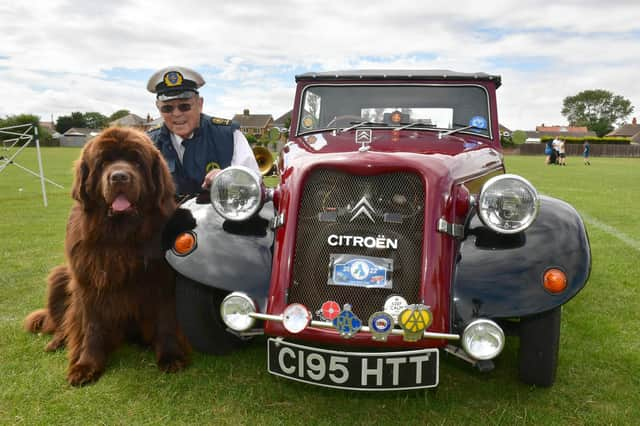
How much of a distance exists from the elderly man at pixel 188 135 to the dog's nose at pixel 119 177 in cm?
133

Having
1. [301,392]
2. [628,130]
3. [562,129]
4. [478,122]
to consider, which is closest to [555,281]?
[301,392]

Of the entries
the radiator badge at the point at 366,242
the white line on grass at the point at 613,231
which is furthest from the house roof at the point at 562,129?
the radiator badge at the point at 366,242

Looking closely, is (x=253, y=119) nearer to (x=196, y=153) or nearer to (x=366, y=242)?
(x=196, y=153)

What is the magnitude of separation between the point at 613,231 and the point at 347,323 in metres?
A: 6.77

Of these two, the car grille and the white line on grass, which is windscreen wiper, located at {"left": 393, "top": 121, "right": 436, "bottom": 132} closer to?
the car grille

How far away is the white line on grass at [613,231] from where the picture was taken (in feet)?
21.9

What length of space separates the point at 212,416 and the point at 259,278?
74 centimetres

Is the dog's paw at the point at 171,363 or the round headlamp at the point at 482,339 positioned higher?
the round headlamp at the point at 482,339

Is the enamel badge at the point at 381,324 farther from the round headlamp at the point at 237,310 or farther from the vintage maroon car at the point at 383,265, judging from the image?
the round headlamp at the point at 237,310

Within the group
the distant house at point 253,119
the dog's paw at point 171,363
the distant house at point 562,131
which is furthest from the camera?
the distant house at point 562,131

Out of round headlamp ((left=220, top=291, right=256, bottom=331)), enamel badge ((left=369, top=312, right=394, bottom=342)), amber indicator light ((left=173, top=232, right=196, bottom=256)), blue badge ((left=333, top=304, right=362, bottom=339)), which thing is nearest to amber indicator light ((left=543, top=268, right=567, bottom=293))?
enamel badge ((left=369, top=312, right=394, bottom=342))

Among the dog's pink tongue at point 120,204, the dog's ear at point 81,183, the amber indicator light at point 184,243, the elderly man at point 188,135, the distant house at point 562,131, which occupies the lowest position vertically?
the amber indicator light at point 184,243

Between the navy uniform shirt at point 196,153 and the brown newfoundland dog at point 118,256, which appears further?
the navy uniform shirt at point 196,153

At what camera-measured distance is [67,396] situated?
2.77 metres
